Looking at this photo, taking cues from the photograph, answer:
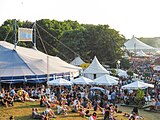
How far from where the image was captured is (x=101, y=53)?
163ft

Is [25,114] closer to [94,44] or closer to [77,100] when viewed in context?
[77,100]

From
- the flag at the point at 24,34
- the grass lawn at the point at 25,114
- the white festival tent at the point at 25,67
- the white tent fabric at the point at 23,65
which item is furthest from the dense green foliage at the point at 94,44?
the grass lawn at the point at 25,114

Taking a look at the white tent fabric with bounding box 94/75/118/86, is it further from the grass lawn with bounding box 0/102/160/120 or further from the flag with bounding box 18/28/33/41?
the flag with bounding box 18/28/33/41

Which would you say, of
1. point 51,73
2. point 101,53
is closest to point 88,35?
point 101,53

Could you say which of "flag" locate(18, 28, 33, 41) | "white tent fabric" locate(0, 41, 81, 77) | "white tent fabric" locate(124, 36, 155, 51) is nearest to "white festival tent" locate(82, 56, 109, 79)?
"white tent fabric" locate(0, 41, 81, 77)

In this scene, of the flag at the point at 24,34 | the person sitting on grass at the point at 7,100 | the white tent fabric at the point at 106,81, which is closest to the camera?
the person sitting on grass at the point at 7,100

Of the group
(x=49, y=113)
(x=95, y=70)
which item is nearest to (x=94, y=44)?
(x=95, y=70)

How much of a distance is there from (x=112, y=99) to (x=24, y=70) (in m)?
7.83

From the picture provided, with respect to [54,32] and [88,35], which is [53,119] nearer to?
[88,35]

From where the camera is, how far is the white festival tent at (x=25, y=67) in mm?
26766

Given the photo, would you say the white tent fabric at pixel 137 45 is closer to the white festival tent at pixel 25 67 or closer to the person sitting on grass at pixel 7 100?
the white festival tent at pixel 25 67

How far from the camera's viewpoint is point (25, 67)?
1102 inches

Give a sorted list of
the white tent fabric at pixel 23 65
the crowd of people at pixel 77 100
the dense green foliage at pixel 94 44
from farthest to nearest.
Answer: the dense green foliage at pixel 94 44 → the white tent fabric at pixel 23 65 → the crowd of people at pixel 77 100

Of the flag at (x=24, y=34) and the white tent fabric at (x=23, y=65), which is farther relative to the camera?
the flag at (x=24, y=34)
